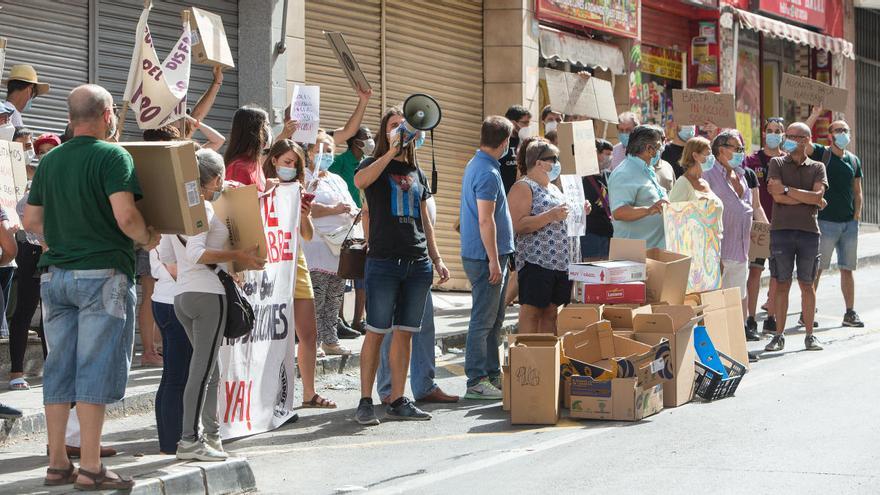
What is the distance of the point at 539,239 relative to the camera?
31.6 feet

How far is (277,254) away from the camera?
8320 mm

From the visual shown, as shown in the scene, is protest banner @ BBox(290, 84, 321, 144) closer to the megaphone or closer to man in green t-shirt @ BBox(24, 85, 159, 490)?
the megaphone

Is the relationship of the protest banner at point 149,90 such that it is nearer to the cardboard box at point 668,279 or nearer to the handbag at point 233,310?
the handbag at point 233,310

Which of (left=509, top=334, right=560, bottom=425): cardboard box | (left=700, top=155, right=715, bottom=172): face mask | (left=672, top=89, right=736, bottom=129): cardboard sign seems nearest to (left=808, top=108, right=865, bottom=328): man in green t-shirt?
(left=672, top=89, right=736, bottom=129): cardboard sign

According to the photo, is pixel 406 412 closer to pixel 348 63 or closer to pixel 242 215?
pixel 242 215

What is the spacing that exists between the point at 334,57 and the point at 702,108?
154 inches

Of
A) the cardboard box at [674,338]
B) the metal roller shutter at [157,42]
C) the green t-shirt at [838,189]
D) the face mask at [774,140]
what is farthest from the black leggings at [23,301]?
the green t-shirt at [838,189]

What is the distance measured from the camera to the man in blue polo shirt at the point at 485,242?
9.21 metres

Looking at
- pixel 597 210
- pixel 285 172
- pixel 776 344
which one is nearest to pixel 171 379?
pixel 285 172

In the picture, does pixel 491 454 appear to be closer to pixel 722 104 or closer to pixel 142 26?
pixel 142 26

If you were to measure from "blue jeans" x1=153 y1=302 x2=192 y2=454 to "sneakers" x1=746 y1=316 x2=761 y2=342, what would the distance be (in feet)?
21.5

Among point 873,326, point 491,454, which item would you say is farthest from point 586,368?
point 873,326

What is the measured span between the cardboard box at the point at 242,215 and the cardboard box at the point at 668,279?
11.6ft

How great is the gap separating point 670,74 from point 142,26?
14.0 metres
